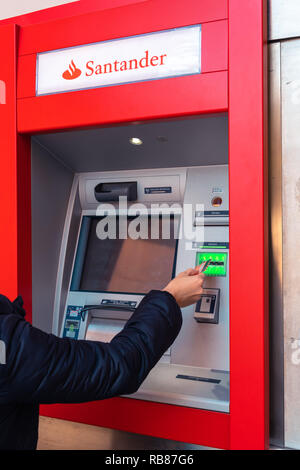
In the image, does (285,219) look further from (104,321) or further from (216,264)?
(104,321)

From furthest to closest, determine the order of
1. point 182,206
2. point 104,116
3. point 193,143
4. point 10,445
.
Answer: point 182,206 < point 193,143 < point 104,116 < point 10,445

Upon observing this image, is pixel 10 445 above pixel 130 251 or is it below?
below

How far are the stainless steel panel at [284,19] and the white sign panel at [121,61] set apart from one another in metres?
0.25

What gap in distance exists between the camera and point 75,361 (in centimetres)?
97

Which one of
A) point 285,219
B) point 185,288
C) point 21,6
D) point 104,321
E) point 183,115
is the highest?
point 21,6

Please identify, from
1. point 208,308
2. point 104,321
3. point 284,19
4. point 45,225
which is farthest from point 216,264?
point 284,19

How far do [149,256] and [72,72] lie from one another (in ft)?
2.93

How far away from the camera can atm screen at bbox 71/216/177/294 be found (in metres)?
1.82

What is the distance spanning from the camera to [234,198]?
120 centimetres

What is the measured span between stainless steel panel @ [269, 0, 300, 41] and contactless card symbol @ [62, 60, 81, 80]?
0.69 meters

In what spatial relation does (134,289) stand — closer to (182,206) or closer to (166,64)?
(182,206)

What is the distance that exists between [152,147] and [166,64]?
1.36 ft

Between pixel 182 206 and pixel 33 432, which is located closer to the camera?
pixel 33 432
